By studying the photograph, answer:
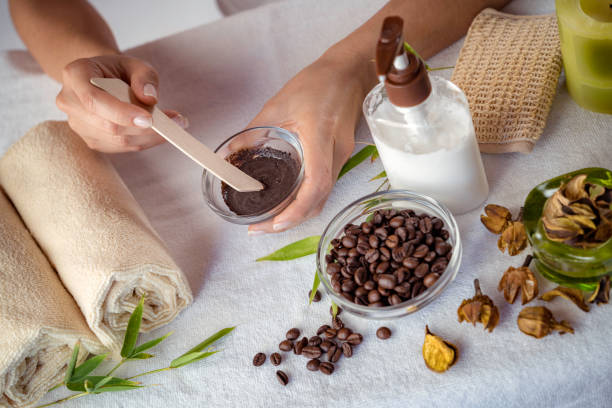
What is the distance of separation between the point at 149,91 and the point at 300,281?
1.14 feet

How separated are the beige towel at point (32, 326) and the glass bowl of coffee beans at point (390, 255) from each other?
0.33 metres

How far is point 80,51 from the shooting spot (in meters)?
1.10

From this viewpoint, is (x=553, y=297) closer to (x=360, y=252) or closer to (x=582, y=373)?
(x=582, y=373)

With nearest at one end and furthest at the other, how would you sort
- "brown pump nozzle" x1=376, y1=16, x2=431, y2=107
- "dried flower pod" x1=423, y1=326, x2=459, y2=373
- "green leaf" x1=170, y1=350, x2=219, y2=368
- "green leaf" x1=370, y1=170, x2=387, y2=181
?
"brown pump nozzle" x1=376, y1=16, x2=431, y2=107, "dried flower pod" x1=423, y1=326, x2=459, y2=373, "green leaf" x1=170, y1=350, x2=219, y2=368, "green leaf" x1=370, y1=170, x2=387, y2=181

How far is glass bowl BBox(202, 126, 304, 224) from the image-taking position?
0.79 m

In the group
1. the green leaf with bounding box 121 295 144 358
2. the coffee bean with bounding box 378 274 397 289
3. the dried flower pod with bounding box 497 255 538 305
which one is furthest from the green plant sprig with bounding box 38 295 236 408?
the dried flower pod with bounding box 497 255 538 305

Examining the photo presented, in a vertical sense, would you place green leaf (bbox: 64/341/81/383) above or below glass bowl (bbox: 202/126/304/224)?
below

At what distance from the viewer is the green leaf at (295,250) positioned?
31.1 inches

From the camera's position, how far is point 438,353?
0.65 m

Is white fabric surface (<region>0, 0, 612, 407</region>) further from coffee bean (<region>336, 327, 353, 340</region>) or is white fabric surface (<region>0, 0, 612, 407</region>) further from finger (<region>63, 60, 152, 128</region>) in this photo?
finger (<region>63, 60, 152, 128</region>)

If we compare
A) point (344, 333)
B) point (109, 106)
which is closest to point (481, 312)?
point (344, 333)

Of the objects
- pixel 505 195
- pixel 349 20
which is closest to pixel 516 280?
pixel 505 195

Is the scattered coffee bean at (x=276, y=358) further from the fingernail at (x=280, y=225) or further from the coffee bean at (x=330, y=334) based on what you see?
the fingernail at (x=280, y=225)

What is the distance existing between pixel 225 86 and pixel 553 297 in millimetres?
670
